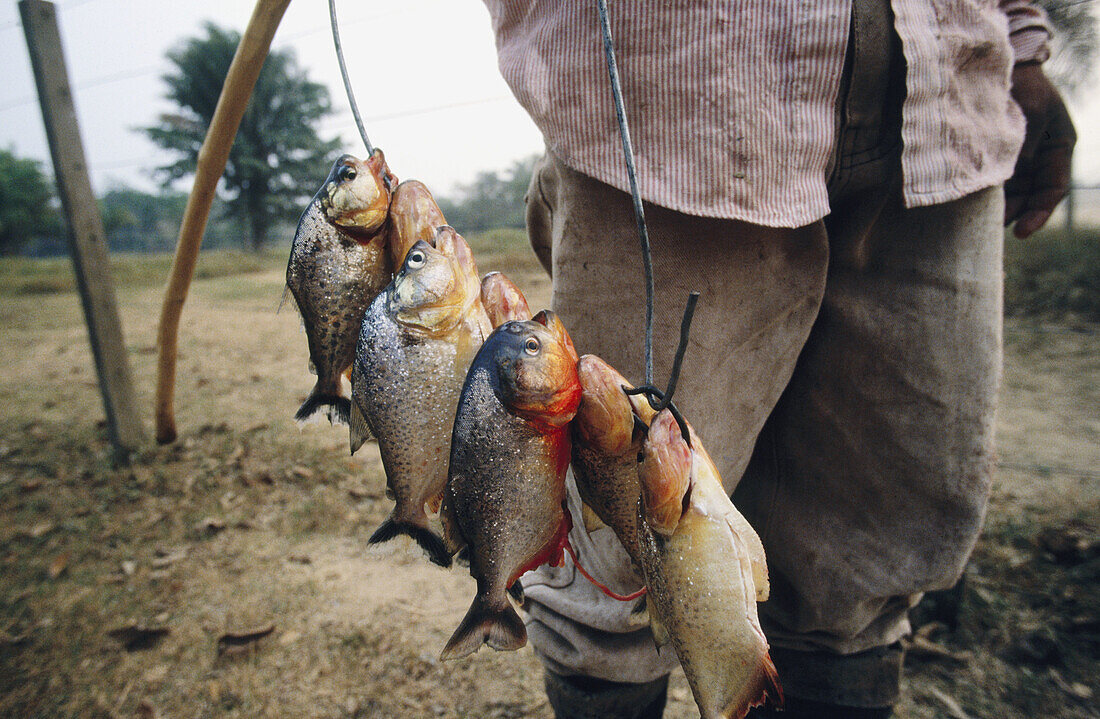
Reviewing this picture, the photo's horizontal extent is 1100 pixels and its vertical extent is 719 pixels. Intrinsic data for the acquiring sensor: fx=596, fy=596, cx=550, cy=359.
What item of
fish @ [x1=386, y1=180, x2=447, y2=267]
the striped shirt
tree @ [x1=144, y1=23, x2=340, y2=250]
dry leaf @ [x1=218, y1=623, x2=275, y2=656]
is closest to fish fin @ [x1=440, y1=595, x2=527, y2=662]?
fish @ [x1=386, y1=180, x2=447, y2=267]

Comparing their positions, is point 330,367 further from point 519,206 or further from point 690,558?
point 519,206

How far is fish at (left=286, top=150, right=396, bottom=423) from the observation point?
812mm

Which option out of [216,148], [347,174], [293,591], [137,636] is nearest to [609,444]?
[347,174]

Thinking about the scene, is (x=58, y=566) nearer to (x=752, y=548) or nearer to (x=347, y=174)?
(x=347, y=174)

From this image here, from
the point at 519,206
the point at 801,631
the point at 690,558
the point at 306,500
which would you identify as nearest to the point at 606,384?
the point at 690,558

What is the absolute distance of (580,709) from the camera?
1.16m

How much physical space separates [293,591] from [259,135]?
67.0 ft

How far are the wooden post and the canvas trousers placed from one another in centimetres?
330

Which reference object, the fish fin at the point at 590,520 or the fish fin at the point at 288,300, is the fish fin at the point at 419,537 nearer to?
the fish fin at the point at 590,520

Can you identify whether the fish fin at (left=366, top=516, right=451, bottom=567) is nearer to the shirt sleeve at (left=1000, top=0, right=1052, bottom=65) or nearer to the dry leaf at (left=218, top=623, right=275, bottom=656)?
the shirt sleeve at (left=1000, top=0, right=1052, bottom=65)

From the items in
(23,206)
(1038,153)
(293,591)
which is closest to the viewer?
(1038,153)

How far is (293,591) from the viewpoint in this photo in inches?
94.5

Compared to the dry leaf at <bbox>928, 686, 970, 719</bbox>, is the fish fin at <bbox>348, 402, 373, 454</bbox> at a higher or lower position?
higher

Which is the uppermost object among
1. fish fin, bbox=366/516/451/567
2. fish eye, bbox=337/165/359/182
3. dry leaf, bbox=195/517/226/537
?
fish eye, bbox=337/165/359/182
